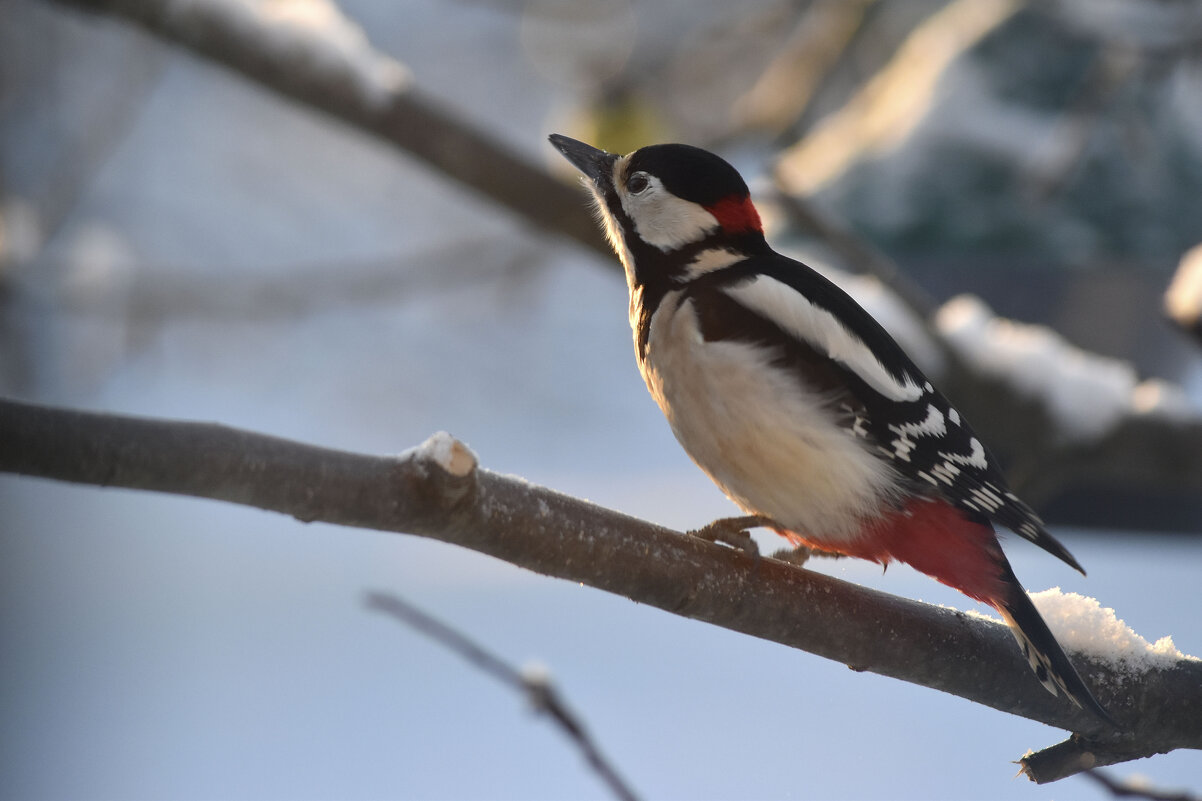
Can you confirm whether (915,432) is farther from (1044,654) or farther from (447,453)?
(447,453)

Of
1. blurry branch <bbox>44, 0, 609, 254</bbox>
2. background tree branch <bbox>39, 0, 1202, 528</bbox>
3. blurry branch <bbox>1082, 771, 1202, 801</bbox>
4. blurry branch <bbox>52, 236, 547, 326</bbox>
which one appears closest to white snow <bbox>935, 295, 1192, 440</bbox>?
background tree branch <bbox>39, 0, 1202, 528</bbox>

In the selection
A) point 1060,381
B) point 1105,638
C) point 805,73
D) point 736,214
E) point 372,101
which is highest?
point 805,73

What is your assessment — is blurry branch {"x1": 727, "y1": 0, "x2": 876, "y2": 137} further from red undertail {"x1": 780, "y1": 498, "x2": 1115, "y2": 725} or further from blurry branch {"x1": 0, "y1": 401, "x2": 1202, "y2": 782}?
blurry branch {"x1": 0, "y1": 401, "x2": 1202, "y2": 782}

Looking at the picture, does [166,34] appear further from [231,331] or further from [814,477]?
[231,331]

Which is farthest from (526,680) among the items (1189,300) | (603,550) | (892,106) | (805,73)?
(805,73)

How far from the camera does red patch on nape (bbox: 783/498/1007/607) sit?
79cm

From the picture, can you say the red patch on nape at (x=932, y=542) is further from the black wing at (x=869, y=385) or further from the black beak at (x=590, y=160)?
the black beak at (x=590, y=160)

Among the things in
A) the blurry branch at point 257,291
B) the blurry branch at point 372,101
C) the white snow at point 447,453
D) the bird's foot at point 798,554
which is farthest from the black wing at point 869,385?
the blurry branch at point 257,291

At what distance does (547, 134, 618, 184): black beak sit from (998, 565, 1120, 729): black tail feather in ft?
1.40

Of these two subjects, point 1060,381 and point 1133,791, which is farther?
point 1060,381

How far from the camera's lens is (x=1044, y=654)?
2.26 ft

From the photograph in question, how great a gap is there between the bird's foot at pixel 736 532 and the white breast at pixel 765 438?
0.6 inches

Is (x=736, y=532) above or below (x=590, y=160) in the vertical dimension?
below

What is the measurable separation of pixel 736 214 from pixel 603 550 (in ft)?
1.09
